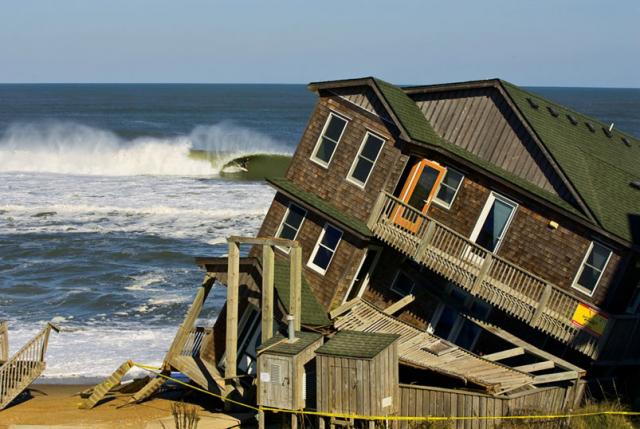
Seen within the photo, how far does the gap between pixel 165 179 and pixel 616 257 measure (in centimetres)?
6376

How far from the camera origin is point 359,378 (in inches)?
918

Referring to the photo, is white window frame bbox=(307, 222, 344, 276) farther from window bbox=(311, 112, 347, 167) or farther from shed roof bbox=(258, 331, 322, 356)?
shed roof bbox=(258, 331, 322, 356)

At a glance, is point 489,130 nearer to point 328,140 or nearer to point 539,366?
point 328,140

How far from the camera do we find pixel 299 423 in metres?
24.6

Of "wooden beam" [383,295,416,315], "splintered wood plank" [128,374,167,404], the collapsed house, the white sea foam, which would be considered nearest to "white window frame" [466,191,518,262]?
the collapsed house

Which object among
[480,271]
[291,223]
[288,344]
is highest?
[480,271]

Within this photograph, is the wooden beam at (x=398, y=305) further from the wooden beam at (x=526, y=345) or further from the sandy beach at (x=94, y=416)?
the sandy beach at (x=94, y=416)

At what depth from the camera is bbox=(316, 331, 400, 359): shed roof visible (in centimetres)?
2342

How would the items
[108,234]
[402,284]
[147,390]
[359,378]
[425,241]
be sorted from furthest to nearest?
[108,234] → [402,284] → [147,390] → [425,241] → [359,378]

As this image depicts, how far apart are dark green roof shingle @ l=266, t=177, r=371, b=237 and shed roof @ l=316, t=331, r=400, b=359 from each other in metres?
3.47

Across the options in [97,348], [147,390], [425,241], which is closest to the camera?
[425,241]

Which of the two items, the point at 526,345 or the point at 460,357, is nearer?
the point at 460,357

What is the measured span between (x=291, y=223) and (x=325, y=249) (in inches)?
55.4

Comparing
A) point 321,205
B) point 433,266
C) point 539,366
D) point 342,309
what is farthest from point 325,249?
point 539,366
